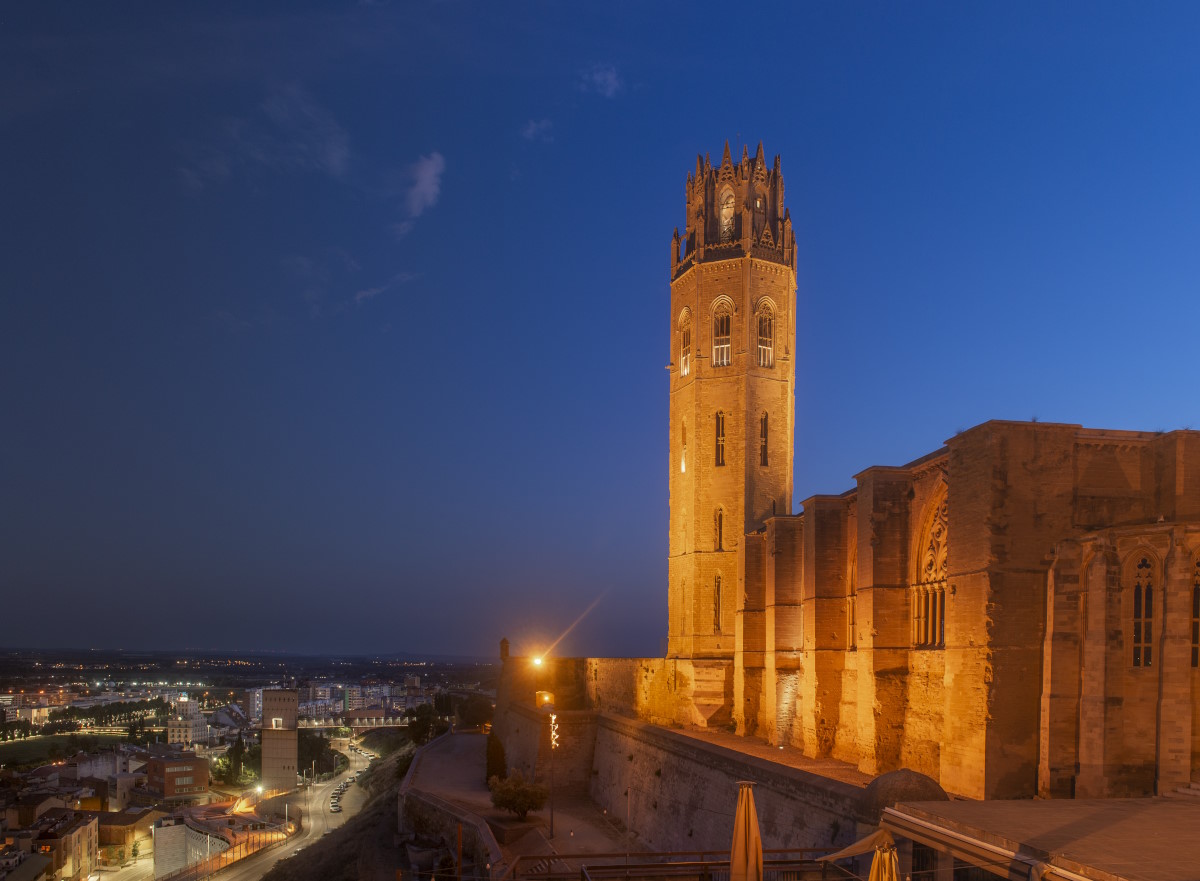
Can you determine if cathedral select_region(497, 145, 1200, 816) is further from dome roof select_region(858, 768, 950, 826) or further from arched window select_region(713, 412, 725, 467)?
dome roof select_region(858, 768, 950, 826)

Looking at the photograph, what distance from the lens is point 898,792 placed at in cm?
1534

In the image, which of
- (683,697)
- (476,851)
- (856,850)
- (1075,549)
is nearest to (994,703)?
(1075,549)

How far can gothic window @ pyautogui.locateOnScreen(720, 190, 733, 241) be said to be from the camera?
4031 centimetres

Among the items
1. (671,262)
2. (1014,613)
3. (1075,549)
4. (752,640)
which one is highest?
(671,262)

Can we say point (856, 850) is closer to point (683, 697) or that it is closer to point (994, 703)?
point (994, 703)

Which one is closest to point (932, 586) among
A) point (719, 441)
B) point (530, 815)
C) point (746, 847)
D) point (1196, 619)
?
point (1196, 619)

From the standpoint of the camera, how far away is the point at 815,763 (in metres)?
26.0

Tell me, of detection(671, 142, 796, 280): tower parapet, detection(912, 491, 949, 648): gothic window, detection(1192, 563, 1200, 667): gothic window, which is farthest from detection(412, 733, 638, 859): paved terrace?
detection(671, 142, 796, 280): tower parapet

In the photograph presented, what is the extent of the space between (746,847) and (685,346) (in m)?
29.5

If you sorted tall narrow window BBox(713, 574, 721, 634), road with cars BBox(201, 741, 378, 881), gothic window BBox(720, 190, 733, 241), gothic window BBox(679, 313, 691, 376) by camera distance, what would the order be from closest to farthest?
tall narrow window BBox(713, 574, 721, 634)
gothic window BBox(720, 190, 733, 241)
gothic window BBox(679, 313, 691, 376)
road with cars BBox(201, 741, 378, 881)

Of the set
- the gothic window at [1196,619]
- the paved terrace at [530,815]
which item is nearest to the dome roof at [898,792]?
the gothic window at [1196,619]

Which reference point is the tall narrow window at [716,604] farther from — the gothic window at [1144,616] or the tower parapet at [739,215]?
the gothic window at [1144,616]

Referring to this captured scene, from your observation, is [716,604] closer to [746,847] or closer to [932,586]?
[932,586]

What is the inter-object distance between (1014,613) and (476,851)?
16.5 m
